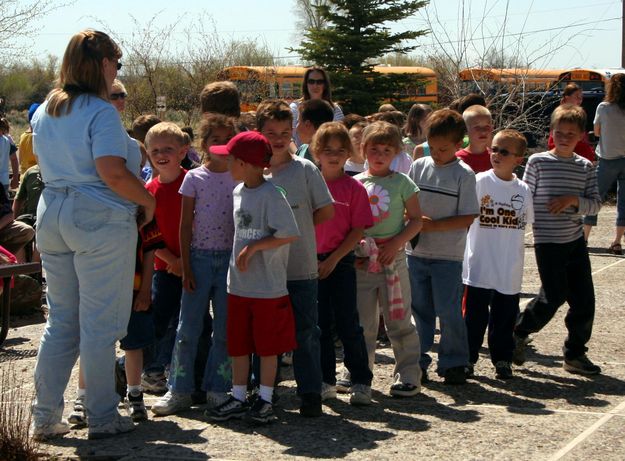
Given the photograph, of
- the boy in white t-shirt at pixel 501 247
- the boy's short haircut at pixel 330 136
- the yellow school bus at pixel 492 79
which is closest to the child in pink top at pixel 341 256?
the boy's short haircut at pixel 330 136

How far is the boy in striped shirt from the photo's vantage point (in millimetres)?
6926

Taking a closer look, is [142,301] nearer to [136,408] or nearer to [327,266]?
[136,408]

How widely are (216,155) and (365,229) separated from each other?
3.44ft

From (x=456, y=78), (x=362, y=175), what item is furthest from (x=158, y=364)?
(x=456, y=78)

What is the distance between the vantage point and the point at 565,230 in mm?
6941

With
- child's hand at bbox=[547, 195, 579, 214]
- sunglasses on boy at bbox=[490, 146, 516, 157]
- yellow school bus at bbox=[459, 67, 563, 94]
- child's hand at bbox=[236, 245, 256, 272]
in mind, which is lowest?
child's hand at bbox=[236, 245, 256, 272]

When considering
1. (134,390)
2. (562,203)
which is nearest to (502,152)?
(562,203)

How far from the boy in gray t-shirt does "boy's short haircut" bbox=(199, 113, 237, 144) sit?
481 millimetres

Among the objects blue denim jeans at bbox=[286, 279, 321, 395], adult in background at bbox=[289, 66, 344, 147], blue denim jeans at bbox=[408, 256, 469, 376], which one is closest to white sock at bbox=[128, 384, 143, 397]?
blue denim jeans at bbox=[286, 279, 321, 395]

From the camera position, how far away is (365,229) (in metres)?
6.34

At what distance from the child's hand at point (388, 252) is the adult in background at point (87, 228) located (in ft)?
5.16

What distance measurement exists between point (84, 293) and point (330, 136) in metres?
1.76

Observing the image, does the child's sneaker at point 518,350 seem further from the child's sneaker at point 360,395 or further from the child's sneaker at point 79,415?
the child's sneaker at point 79,415

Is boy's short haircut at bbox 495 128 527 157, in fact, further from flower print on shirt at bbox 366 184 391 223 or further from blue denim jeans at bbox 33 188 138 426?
blue denim jeans at bbox 33 188 138 426
